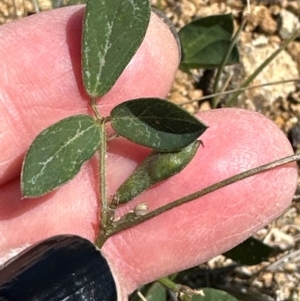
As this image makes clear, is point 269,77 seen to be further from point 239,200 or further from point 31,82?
point 31,82

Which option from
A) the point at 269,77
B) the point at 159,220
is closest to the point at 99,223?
the point at 159,220

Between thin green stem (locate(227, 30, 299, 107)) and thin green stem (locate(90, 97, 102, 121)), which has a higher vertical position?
thin green stem (locate(90, 97, 102, 121))

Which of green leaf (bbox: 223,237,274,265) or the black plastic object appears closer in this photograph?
the black plastic object

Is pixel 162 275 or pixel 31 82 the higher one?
pixel 31 82

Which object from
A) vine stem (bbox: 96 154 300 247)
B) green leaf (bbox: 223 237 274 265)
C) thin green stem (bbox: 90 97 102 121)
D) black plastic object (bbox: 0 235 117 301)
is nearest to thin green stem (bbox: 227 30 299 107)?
green leaf (bbox: 223 237 274 265)

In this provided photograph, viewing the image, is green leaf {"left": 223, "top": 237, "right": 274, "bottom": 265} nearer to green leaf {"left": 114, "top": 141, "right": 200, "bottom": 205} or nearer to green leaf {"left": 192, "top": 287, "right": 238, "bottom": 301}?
green leaf {"left": 192, "top": 287, "right": 238, "bottom": 301}

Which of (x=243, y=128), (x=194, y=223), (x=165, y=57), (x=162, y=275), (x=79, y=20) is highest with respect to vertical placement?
(x=79, y=20)

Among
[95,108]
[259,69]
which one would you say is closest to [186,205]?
[95,108]

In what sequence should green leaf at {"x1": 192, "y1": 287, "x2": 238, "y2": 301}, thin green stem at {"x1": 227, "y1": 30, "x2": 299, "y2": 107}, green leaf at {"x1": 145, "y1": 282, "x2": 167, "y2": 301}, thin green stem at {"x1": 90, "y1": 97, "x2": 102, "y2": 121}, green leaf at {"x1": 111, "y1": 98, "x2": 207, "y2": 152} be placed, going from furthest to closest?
thin green stem at {"x1": 227, "y1": 30, "x2": 299, "y2": 107}, green leaf at {"x1": 145, "y1": 282, "x2": 167, "y2": 301}, green leaf at {"x1": 192, "y1": 287, "x2": 238, "y2": 301}, thin green stem at {"x1": 90, "y1": 97, "x2": 102, "y2": 121}, green leaf at {"x1": 111, "y1": 98, "x2": 207, "y2": 152}
